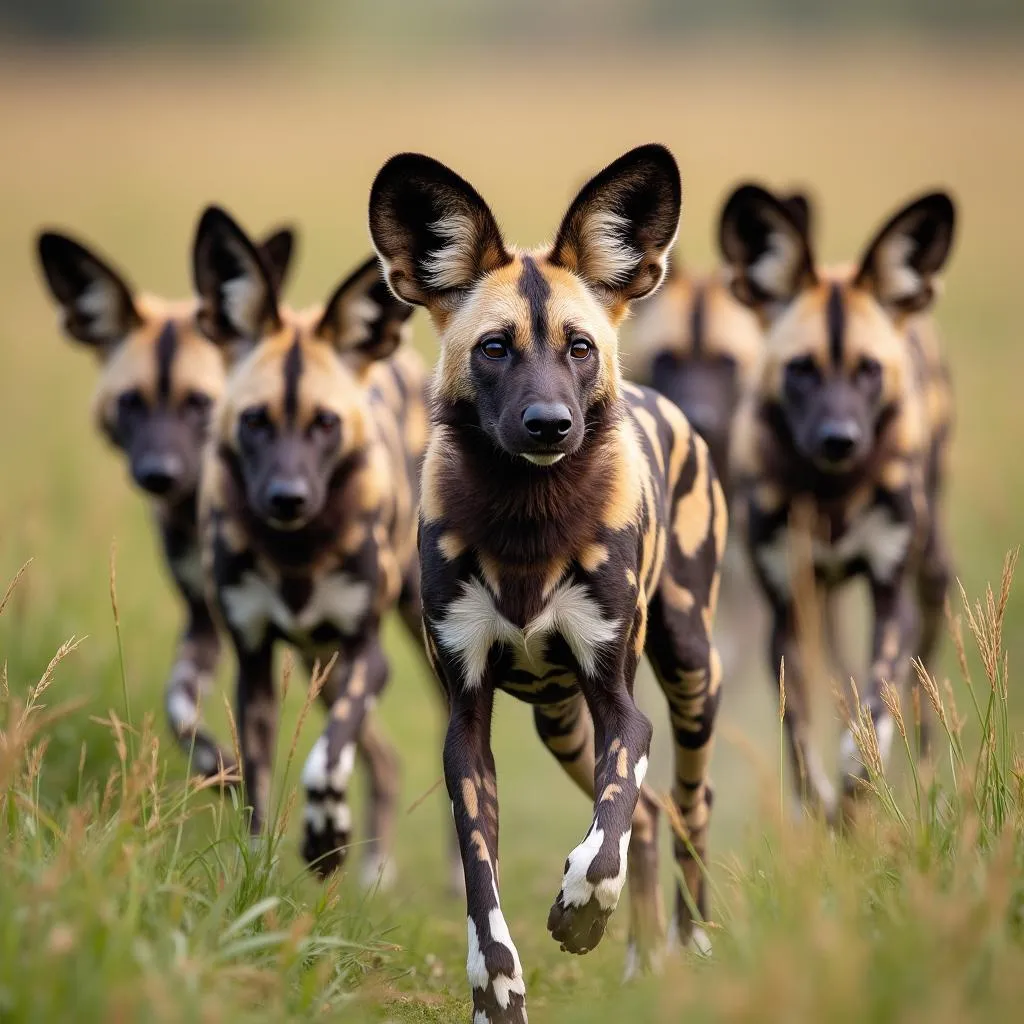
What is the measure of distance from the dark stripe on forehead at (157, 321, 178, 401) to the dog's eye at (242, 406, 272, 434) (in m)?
1.04

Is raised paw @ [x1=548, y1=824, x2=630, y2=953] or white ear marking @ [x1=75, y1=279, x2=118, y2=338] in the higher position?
white ear marking @ [x1=75, y1=279, x2=118, y2=338]

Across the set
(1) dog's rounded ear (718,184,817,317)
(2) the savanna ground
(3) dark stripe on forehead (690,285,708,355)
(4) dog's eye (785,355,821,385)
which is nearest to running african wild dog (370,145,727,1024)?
(2) the savanna ground

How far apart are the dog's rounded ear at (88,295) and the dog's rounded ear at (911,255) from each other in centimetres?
267

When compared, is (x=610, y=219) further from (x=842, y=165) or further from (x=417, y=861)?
(x=842, y=165)

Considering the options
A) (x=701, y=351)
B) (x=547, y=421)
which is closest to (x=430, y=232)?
(x=547, y=421)

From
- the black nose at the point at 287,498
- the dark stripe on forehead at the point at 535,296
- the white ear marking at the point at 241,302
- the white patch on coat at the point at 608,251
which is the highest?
the white patch on coat at the point at 608,251

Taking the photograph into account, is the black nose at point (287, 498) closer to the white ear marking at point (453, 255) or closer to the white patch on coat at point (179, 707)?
the white patch on coat at point (179, 707)

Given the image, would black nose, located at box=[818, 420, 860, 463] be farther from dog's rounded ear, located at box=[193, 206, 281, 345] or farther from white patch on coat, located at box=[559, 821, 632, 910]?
white patch on coat, located at box=[559, 821, 632, 910]

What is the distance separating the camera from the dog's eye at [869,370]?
5.20m

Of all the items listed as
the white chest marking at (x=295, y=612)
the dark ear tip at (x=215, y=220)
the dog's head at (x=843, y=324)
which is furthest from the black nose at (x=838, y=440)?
the dark ear tip at (x=215, y=220)

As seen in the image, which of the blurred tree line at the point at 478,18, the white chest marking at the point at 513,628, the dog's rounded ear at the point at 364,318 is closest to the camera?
the white chest marking at the point at 513,628

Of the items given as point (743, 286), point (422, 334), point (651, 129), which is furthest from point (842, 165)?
point (743, 286)

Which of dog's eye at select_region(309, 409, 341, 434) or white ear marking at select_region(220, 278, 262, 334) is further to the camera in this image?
white ear marking at select_region(220, 278, 262, 334)

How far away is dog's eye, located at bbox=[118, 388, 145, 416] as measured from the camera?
219 inches
